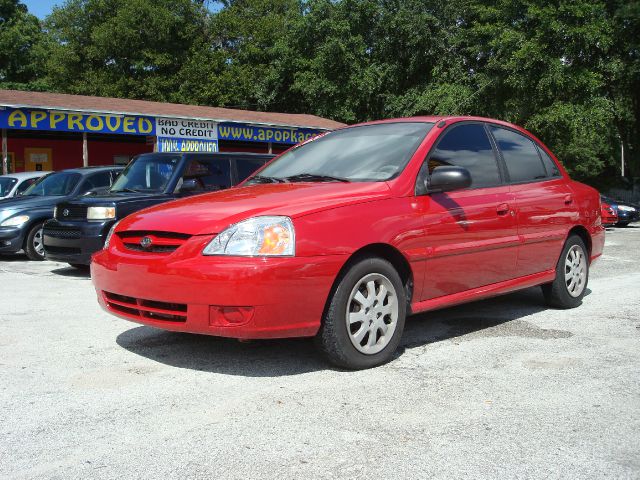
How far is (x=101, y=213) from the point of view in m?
8.41

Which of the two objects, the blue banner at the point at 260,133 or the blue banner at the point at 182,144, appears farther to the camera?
the blue banner at the point at 260,133

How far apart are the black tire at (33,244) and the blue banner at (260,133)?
13427 mm

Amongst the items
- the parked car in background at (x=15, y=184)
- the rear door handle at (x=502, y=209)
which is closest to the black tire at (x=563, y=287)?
the rear door handle at (x=502, y=209)

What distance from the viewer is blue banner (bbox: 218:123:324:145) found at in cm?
2408

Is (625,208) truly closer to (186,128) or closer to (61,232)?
(186,128)

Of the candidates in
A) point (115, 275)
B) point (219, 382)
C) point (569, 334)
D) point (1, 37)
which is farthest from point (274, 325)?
point (1, 37)

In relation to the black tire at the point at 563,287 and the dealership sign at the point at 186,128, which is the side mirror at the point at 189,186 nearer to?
the black tire at the point at 563,287

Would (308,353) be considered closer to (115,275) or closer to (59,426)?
(115,275)

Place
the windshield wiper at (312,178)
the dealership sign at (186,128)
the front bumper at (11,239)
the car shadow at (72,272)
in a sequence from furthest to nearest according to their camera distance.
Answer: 1. the dealership sign at (186,128)
2. the front bumper at (11,239)
3. the car shadow at (72,272)
4. the windshield wiper at (312,178)

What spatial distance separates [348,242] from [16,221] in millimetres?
8119

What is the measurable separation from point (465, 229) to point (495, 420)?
1.79 m

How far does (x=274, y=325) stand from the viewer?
3855 millimetres

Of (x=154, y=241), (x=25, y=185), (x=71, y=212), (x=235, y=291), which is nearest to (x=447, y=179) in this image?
(x=235, y=291)

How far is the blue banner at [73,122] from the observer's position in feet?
61.4
